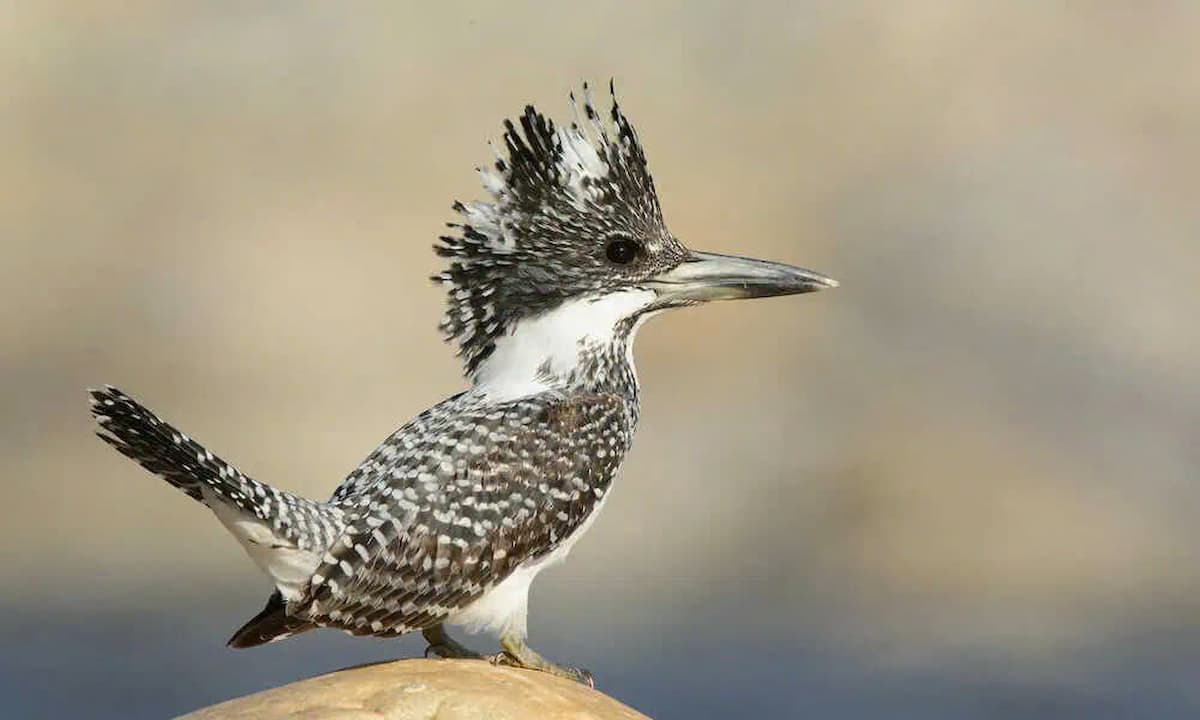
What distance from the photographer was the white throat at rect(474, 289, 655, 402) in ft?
19.6

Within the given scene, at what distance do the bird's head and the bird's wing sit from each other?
1.08 ft

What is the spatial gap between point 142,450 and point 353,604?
2.83 feet

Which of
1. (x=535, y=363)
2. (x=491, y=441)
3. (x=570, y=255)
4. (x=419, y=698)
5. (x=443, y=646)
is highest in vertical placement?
(x=570, y=255)

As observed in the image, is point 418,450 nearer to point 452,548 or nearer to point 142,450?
point 452,548

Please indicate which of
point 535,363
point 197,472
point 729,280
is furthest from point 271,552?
point 729,280

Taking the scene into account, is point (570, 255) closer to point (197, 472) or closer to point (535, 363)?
point (535, 363)

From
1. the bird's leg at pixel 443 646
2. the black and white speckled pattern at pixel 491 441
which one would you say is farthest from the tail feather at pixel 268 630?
the bird's leg at pixel 443 646

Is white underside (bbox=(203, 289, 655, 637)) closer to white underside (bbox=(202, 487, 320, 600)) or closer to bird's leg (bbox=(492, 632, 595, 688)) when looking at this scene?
bird's leg (bbox=(492, 632, 595, 688))

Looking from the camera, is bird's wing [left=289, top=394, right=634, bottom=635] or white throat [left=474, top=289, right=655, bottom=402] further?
white throat [left=474, top=289, right=655, bottom=402]

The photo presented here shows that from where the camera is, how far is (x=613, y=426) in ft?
19.4

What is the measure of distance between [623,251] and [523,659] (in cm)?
156

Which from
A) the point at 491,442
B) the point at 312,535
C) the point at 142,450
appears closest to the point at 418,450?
the point at 491,442

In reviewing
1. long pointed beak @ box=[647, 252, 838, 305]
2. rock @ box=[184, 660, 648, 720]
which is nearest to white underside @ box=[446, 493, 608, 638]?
rock @ box=[184, 660, 648, 720]

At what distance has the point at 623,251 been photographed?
603 centimetres
